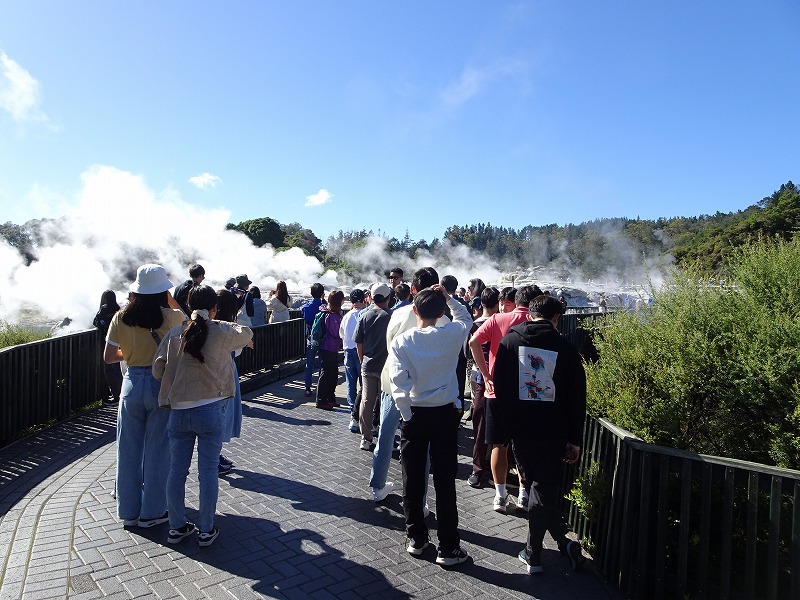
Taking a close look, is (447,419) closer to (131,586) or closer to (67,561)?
(131,586)

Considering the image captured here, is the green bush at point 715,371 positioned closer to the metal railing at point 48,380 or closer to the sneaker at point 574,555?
the sneaker at point 574,555

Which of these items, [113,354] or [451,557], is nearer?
[451,557]

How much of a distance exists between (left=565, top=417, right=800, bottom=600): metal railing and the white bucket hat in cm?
336

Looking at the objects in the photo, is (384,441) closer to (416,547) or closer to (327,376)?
(416,547)

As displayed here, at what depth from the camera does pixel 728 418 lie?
13.3 feet

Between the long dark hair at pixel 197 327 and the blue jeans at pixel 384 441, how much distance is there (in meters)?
1.55

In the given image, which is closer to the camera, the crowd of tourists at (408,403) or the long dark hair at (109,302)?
the crowd of tourists at (408,403)

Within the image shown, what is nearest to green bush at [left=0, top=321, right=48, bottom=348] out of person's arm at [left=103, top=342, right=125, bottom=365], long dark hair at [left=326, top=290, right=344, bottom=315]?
long dark hair at [left=326, top=290, right=344, bottom=315]

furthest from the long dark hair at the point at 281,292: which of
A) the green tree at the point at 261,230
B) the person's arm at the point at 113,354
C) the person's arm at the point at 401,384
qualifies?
the green tree at the point at 261,230

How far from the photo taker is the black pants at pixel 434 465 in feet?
Result: 12.7

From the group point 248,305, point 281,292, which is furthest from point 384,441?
point 281,292

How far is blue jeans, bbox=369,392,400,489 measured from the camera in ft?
15.5

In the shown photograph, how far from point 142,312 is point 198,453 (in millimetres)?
1127

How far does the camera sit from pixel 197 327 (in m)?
3.90
